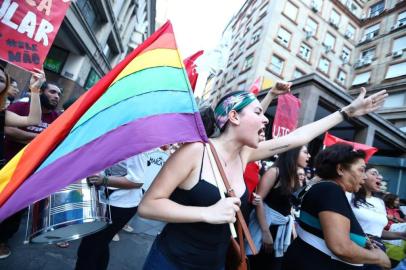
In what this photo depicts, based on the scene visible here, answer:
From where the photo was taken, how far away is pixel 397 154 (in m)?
15.4

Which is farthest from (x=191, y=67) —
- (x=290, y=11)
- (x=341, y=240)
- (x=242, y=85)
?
(x=290, y=11)

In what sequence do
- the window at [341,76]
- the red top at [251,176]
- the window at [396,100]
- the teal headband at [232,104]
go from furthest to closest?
the window at [341,76] → the window at [396,100] → the red top at [251,176] → the teal headband at [232,104]

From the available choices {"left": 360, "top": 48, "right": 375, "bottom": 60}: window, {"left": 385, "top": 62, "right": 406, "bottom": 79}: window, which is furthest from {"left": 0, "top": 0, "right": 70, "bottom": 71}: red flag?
{"left": 360, "top": 48, "right": 375, "bottom": 60}: window

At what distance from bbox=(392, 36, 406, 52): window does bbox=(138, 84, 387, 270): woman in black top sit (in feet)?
81.7

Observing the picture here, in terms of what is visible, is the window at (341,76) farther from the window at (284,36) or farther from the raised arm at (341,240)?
the raised arm at (341,240)

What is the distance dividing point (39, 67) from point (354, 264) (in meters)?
3.79

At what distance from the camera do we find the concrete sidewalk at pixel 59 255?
286 cm

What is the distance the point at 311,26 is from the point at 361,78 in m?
6.55

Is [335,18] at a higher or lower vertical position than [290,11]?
higher

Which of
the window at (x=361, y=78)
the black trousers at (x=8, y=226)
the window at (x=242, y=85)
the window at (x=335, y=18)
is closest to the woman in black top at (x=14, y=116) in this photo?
the black trousers at (x=8, y=226)

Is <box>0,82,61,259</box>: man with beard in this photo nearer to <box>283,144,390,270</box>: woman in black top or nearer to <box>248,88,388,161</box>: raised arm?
<box>248,88,388,161</box>: raised arm

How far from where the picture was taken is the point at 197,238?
1.40 metres

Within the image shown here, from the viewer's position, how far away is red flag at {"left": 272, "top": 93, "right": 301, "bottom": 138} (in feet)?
20.4

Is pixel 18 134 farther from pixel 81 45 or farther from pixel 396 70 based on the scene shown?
pixel 396 70
